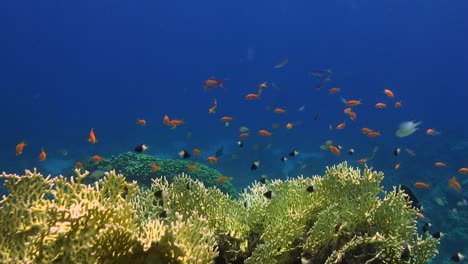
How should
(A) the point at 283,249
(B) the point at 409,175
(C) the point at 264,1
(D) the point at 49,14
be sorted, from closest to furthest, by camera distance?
(A) the point at 283,249, (B) the point at 409,175, (C) the point at 264,1, (D) the point at 49,14

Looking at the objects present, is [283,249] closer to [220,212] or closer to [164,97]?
[220,212]

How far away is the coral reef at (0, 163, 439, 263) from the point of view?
2568mm

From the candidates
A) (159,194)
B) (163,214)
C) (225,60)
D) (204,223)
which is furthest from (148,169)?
(225,60)

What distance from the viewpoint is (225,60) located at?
109312 millimetres

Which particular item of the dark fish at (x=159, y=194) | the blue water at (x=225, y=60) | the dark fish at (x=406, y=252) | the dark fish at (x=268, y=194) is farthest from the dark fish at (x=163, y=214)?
the blue water at (x=225, y=60)

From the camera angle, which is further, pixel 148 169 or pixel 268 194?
pixel 148 169

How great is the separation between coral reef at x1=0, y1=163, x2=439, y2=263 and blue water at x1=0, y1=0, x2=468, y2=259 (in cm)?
4443

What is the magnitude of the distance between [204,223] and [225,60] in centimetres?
10865

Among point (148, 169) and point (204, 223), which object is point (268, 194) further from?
point (148, 169)

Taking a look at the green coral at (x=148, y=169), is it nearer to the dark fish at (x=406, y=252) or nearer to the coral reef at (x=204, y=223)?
the coral reef at (x=204, y=223)

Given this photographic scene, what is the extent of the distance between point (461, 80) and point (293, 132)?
78752 mm

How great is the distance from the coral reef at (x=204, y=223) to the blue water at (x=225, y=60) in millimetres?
44431

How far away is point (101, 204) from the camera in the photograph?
9.47 ft

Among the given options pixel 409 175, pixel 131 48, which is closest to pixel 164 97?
pixel 131 48
